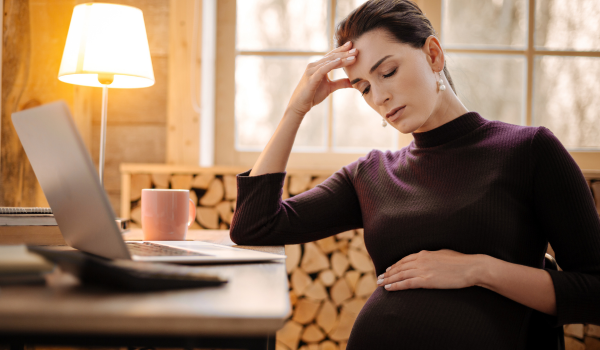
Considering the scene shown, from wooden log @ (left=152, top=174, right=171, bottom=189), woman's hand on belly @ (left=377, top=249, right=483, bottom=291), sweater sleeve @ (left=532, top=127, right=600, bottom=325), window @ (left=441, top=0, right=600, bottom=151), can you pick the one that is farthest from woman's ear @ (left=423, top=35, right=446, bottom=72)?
wooden log @ (left=152, top=174, right=171, bottom=189)

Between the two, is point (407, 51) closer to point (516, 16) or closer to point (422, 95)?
point (422, 95)

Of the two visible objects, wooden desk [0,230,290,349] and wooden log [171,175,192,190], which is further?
wooden log [171,175,192,190]

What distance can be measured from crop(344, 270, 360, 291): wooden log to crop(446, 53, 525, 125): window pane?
0.91m

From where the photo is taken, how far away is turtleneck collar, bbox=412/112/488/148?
3.21 feet

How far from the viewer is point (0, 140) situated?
162 cm

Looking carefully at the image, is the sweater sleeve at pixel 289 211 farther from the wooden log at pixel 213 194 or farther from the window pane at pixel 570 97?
the window pane at pixel 570 97

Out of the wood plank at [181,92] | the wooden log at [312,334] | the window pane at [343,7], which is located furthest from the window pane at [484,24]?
the wooden log at [312,334]

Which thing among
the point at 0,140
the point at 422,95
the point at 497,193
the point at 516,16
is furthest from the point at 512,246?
the point at 0,140

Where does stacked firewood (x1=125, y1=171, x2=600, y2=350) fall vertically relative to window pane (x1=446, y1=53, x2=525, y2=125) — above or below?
below

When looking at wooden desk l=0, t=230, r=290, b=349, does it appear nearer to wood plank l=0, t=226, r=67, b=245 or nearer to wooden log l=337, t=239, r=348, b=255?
wood plank l=0, t=226, r=67, b=245

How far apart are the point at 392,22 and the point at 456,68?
107 centimetres

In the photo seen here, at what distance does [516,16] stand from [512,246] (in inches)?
58.3

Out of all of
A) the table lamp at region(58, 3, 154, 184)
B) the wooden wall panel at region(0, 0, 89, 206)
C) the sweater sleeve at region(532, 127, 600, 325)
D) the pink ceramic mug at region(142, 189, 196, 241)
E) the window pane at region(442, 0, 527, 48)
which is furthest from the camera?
the window pane at region(442, 0, 527, 48)

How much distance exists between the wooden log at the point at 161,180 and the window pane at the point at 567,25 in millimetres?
1725
